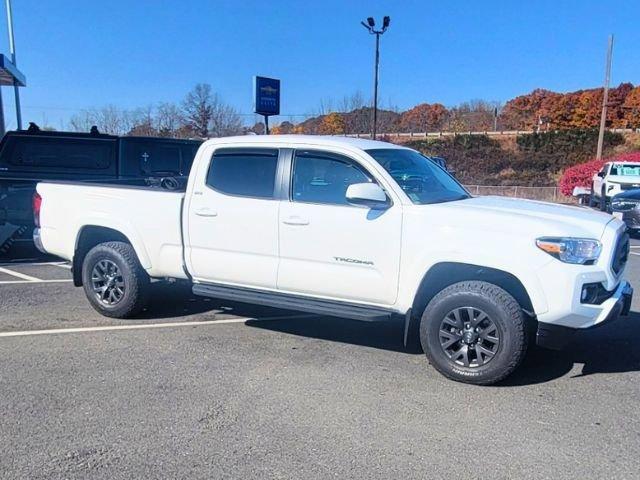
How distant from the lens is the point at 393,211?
466 cm

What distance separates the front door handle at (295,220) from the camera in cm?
496

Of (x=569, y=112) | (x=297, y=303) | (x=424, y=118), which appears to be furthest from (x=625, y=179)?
(x=424, y=118)

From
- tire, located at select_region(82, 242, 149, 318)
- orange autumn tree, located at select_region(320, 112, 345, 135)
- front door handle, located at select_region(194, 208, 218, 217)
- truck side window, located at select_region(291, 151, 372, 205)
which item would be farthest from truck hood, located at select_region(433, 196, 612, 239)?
orange autumn tree, located at select_region(320, 112, 345, 135)

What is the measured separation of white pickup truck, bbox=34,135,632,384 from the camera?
4219mm

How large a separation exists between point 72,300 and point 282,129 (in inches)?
1898

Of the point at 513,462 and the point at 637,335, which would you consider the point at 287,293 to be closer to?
the point at 513,462

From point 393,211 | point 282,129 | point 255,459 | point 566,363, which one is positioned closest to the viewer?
point 255,459

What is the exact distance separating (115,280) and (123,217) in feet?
2.34

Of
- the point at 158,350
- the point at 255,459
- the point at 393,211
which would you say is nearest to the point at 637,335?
the point at 393,211

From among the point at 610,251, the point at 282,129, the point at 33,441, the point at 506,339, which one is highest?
the point at 282,129

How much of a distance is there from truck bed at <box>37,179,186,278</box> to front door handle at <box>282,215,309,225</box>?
4.04ft

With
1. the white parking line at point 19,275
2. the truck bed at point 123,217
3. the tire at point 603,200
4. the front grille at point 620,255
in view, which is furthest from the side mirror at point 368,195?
the tire at point 603,200

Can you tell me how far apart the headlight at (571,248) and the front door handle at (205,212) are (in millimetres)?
2897

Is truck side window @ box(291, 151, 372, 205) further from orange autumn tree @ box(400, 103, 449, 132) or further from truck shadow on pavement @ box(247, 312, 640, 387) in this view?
orange autumn tree @ box(400, 103, 449, 132)
